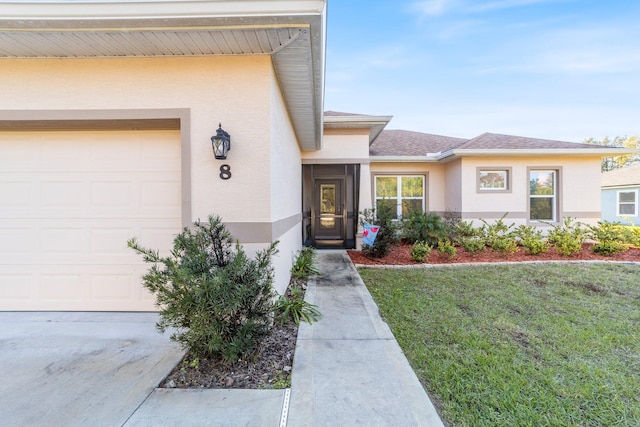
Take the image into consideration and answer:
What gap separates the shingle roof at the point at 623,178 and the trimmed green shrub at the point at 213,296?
820 inches

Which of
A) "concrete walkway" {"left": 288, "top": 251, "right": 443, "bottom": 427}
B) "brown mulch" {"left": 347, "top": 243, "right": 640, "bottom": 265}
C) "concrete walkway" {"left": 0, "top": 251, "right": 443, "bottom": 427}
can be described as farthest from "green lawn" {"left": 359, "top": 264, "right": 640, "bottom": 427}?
"brown mulch" {"left": 347, "top": 243, "right": 640, "bottom": 265}

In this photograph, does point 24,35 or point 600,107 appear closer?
point 24,35

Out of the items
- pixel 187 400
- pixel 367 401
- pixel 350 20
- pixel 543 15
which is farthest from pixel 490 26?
pixel 187 400

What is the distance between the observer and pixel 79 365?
266 centimetres

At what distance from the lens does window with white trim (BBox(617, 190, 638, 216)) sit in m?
14.3

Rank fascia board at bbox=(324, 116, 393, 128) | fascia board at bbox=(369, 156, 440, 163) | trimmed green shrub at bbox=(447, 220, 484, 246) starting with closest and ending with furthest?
1. fascia board at bbox=(324, 116, 393, 128)
2. trimmed green shrub at bbox=(447, 220, 484, 246)
3. fascia board at bbox=(369, 156, 440, 163)

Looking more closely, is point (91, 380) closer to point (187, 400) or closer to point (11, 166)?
point (187, 400)

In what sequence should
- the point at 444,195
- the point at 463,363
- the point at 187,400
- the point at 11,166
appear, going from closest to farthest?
1. the point at 187,400
2. the point at 463,363
3. the point at 11,166
4. the point at 444,195

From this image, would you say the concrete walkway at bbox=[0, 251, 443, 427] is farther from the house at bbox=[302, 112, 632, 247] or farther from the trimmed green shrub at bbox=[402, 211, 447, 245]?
the house at bbox=[302, 112, 632, 247]

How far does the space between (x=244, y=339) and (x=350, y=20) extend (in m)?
13.4

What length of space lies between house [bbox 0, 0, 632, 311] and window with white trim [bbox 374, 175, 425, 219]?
6603mm

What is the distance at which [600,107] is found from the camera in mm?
18672

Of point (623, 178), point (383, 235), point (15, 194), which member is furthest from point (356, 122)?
point (623, 178)

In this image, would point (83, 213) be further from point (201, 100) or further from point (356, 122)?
point (356, 122)
